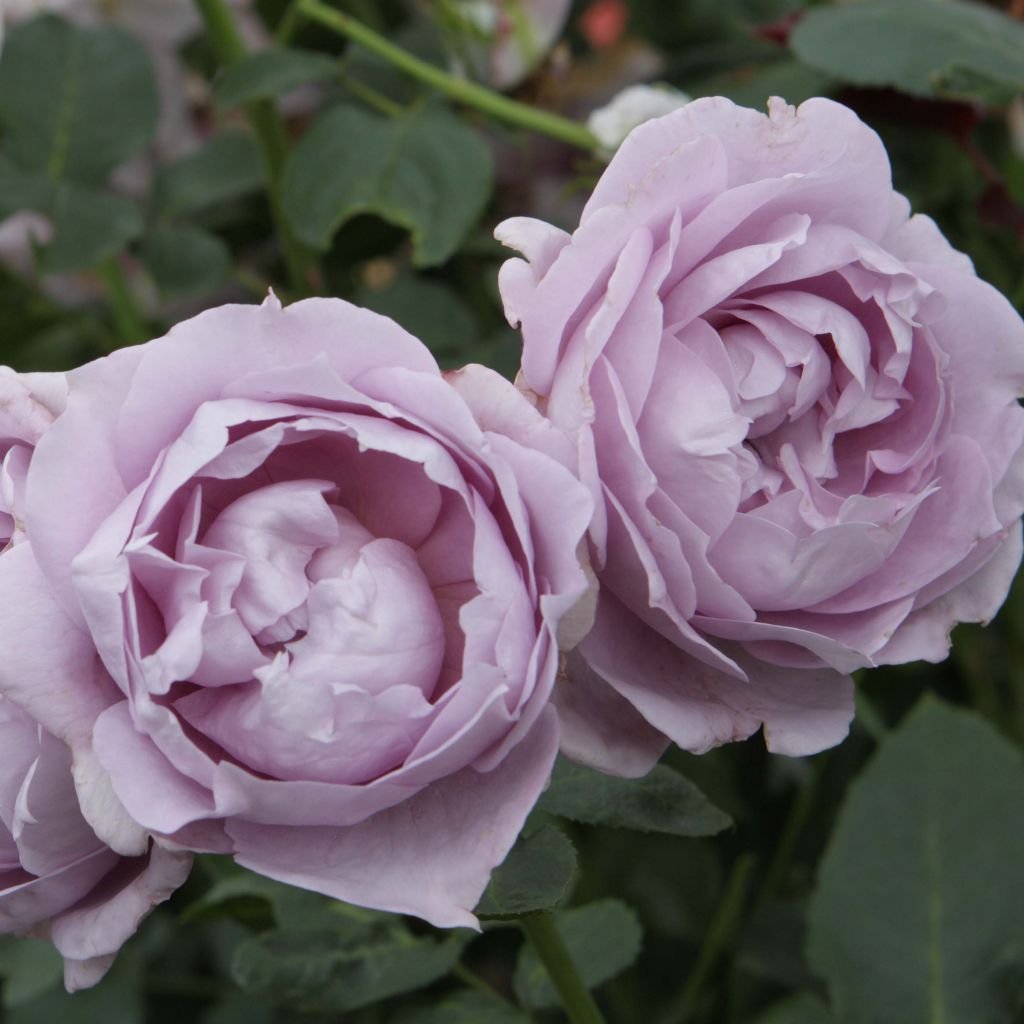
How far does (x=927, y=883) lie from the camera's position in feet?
2.27

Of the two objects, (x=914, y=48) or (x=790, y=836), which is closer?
(x=914, y=48)

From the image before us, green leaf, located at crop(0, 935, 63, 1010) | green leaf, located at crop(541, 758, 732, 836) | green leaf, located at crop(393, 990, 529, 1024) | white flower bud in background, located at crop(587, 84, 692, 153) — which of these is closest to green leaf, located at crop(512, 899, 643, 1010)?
green leaf, located at crop(393, 990, 529, 1024)

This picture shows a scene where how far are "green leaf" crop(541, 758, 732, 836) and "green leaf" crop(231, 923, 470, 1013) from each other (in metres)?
0.13

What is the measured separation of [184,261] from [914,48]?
1.29 ft

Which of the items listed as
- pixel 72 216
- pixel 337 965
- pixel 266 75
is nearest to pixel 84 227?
pixel 72 216

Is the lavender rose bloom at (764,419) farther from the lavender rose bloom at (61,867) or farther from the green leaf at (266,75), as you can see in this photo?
the green leaf at (266,75)

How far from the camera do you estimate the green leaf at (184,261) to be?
75 centimetres

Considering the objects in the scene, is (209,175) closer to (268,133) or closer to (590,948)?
→ (268,133)

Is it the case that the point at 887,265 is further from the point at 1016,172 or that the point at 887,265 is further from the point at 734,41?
the point at 734,41

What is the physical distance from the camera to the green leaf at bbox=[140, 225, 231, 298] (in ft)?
2.46

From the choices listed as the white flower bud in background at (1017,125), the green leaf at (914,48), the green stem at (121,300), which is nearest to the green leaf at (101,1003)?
the green stem at (121,300)

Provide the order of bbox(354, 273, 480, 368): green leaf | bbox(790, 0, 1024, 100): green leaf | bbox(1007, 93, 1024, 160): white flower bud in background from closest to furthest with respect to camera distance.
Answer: bbox(790, 0, 1024, 100): green leaf, bbox(354, 273, 480, 368): green leaf, bbox(1007, 93, 1024, 160): white flower bud in background

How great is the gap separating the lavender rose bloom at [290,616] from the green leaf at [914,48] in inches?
13.5

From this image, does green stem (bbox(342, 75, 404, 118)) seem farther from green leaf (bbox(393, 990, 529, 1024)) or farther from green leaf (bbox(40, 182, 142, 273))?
green leaf (bbox(393, 990, 529, 1024))
